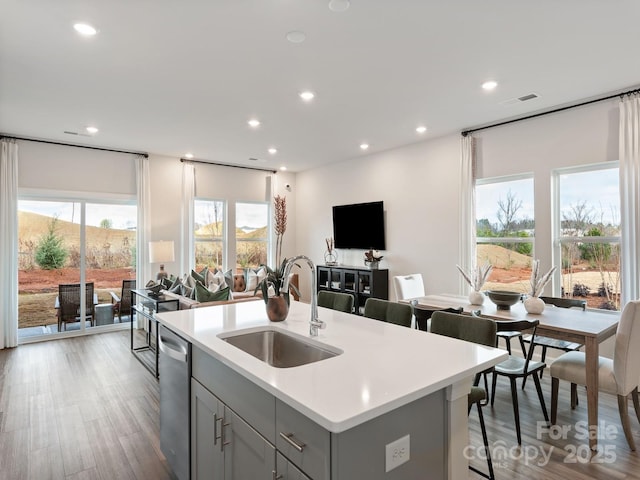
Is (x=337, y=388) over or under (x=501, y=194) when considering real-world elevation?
under

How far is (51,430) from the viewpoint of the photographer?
2863 mm

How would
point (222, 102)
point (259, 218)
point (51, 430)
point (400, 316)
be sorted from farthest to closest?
point (259, 218) → point (222, 102) → point (51, 430) → point (400, 316)

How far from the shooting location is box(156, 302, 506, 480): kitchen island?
113 centimetres

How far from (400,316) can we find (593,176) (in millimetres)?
3008

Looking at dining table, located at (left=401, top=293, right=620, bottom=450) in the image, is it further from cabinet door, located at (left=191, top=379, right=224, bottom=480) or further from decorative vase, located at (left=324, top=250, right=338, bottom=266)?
decorative vase, located at (left=324, top=250, right=338, bottom=266)

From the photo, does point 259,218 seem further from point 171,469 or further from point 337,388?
point 337,388

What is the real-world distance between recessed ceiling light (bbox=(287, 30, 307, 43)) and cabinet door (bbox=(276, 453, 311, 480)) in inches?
102

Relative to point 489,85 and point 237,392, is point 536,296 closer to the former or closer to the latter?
point 489,85

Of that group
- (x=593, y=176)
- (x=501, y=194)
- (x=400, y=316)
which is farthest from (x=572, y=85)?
(x=400, y=316)

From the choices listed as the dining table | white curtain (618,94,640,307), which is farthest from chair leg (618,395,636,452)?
white curtain (618,94,640,307)

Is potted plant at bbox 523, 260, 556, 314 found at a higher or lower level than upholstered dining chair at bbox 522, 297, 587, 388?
higher

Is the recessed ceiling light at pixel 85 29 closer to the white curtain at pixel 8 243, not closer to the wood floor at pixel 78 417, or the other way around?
the wood floor at pixel 78 417

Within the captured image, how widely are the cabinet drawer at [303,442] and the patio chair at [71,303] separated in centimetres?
569

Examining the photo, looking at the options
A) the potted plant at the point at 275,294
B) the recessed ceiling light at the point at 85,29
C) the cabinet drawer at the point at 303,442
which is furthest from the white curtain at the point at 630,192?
the recessed ceiling light at the point at 85,29
